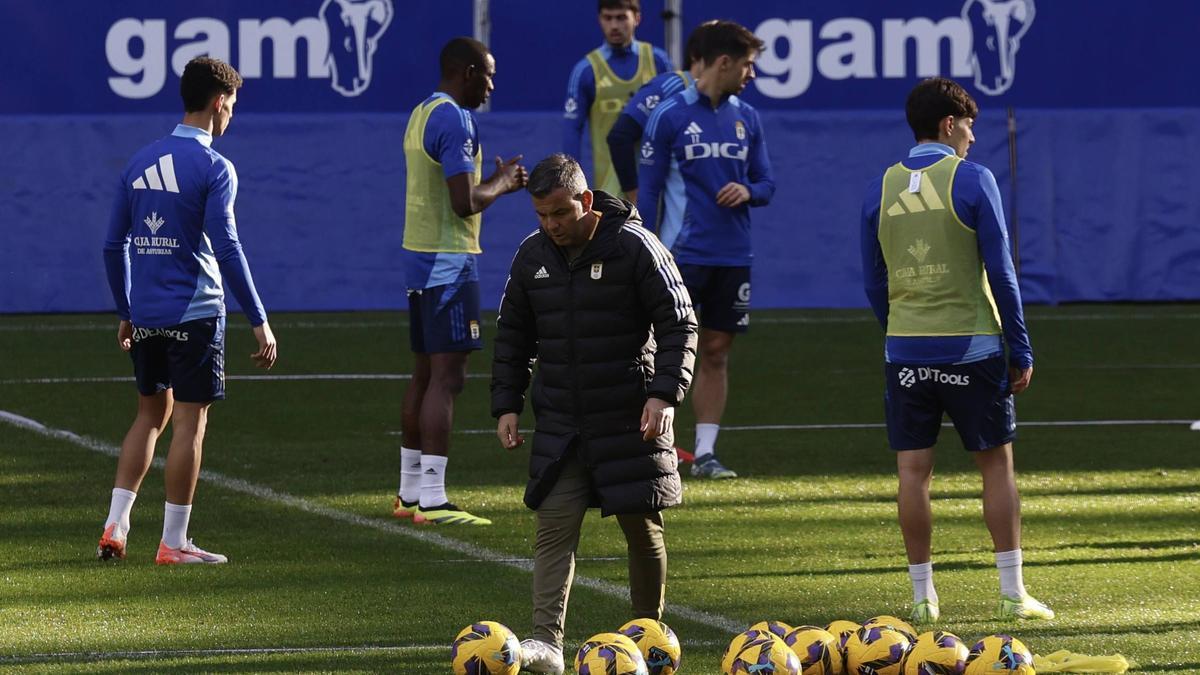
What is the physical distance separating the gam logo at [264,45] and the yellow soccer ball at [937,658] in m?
15.7

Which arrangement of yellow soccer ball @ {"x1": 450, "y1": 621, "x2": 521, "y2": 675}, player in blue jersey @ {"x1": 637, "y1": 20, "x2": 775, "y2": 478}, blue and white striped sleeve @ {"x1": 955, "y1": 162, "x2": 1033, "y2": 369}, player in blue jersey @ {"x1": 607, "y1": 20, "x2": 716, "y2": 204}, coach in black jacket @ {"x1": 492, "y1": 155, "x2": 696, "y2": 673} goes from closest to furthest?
yellow soccer ball @ {"x1": 450, "y1": 621, "x2": 521, "y2": 675} < coach in black jacket @ {"x1": 492, "y1": 155, "x2": 696, "y2": 673} < blue and white striped sleeve @ {"x1": 955, "y1": 162, "x2": 1033, "y2": 369} < player in blue jersey @ {"x1": 637, "y1": 20, "x2": 775, "y2": 478} < player in blue jersey @ {"x1": 607, "y1": 20, "x2": 716, "y2": 204}

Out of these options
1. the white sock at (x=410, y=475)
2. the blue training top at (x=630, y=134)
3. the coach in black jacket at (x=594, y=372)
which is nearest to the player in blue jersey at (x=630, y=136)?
the blue training top at (x=630, y=134)

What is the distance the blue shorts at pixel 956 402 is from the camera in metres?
7.21

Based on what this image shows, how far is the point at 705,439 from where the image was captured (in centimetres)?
1082

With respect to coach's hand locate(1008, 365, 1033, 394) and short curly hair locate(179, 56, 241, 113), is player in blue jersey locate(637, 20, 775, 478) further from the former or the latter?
coach's hand locate(1008, 365, 1033, 394)

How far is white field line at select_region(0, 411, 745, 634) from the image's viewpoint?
23.9 ft

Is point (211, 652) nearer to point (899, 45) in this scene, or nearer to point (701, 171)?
point (701, 171)

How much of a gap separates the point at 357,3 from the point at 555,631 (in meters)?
15.2

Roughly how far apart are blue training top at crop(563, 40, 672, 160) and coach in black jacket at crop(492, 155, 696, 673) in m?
7.41

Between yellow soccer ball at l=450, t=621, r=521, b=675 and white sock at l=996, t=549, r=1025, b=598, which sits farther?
white sock at l=996, t=549, r=1025, b=598

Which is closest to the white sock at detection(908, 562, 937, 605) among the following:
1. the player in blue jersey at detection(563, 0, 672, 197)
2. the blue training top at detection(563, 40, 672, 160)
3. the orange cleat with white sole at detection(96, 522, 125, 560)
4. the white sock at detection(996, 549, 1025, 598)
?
the white sock at detection(996, 549, 1025, 598)

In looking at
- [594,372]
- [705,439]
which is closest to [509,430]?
[594,372]

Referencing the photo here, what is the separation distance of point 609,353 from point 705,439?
437 cm

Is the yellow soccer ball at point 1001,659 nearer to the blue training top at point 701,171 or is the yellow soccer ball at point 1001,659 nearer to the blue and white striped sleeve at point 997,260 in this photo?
the blue and white striped sleeve at point 997,260
